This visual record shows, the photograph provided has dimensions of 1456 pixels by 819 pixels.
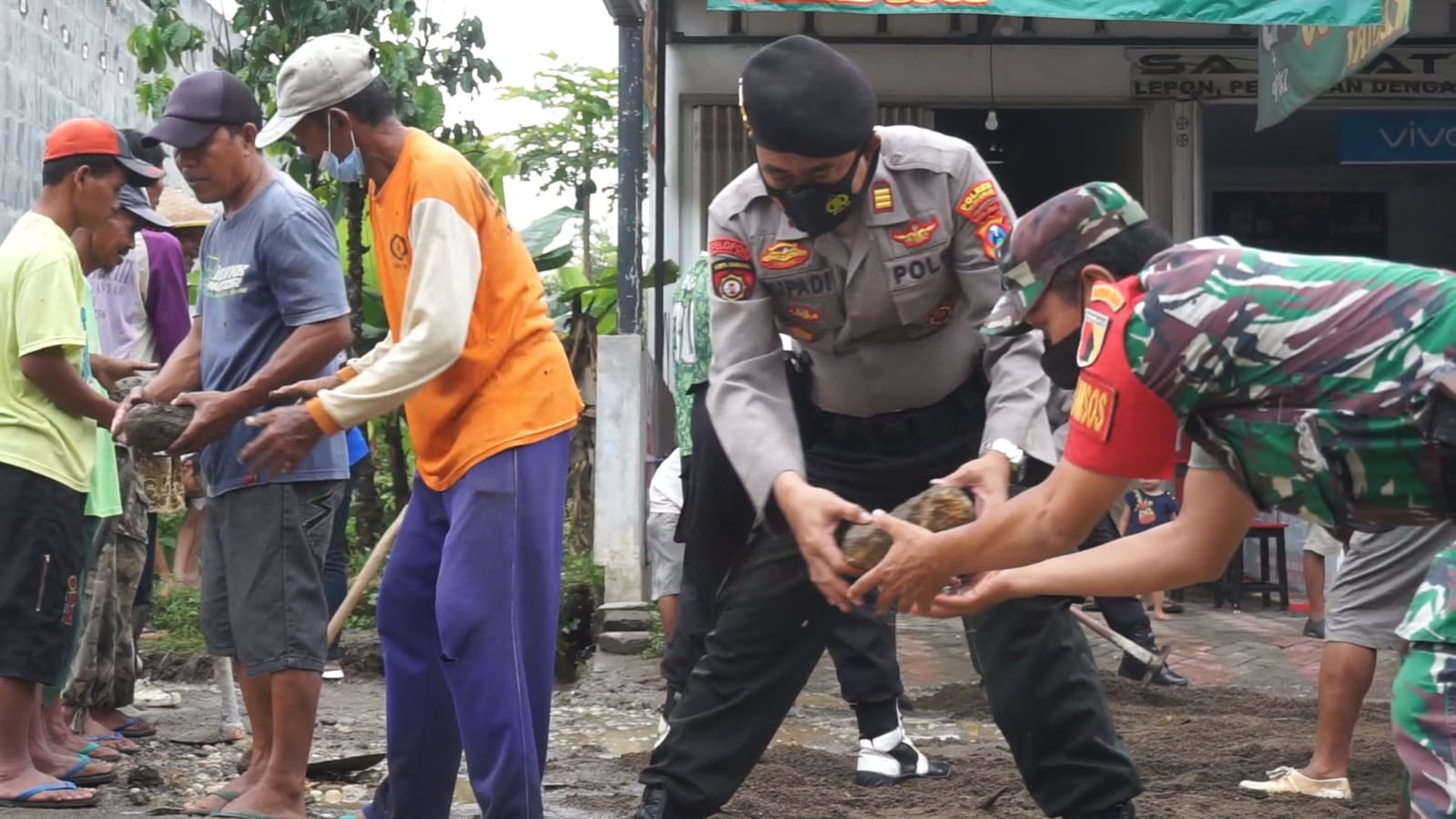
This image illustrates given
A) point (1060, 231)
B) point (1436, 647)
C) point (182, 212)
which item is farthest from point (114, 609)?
point (1436, 647)

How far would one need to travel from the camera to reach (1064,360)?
10.4ft

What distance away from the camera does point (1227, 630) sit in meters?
8.94

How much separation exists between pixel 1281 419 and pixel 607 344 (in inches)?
235

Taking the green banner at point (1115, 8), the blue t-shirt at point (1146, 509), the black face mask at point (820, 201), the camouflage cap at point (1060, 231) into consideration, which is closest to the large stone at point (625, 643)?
the green banner at point (1115, 8)

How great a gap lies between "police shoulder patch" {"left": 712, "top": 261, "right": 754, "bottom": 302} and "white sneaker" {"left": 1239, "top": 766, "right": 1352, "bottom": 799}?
7.60ft

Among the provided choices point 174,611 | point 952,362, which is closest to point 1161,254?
point 952,362

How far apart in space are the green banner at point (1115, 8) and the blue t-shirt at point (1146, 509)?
325cm

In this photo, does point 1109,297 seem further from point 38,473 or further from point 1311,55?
point 1311,55

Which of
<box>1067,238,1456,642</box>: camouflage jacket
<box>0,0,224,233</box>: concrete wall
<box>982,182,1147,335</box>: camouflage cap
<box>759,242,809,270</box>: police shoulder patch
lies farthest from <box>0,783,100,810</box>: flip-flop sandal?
<box>0,0,224,233</box>: concrete wall

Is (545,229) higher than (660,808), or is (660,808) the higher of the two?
(545,229)

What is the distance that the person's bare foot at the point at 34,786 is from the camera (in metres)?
4.89

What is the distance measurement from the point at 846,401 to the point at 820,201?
57 centimetres

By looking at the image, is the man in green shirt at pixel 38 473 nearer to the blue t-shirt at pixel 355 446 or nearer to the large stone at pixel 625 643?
the blue t-shirt at pixel 355 446

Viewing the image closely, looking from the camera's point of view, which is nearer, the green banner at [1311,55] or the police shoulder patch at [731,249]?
the police shoulder patch at [731,249]
